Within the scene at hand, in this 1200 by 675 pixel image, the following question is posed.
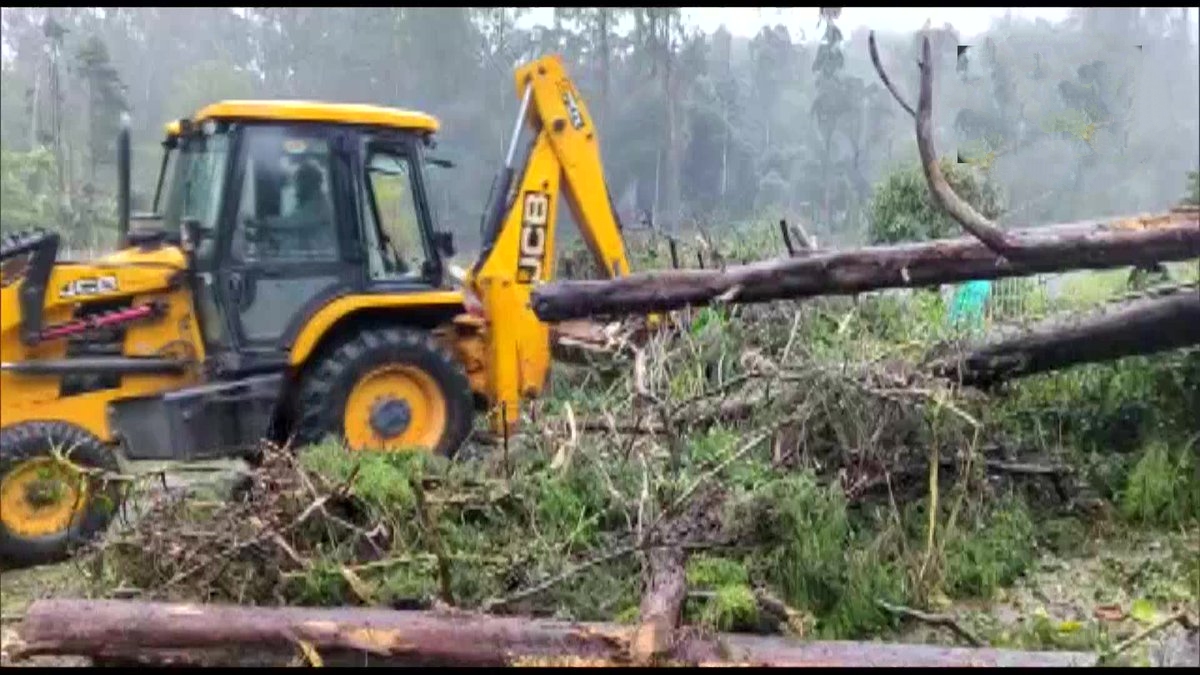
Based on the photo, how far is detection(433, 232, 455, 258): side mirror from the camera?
20.6 ft

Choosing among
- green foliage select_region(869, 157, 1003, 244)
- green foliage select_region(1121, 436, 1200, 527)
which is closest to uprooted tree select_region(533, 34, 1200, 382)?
green foliage select_region(1121, 436, 1200, 527)

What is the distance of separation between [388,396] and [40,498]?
1.59 meters

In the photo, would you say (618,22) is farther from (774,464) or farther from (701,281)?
(774,464)

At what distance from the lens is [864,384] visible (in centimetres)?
484

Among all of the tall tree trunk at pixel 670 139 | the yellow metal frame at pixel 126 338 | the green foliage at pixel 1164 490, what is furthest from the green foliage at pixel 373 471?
the tall tree trunk at pixel 670 139

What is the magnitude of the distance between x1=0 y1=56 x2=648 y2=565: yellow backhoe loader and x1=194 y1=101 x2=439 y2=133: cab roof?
0.03 ft

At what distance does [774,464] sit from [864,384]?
1.51 ft

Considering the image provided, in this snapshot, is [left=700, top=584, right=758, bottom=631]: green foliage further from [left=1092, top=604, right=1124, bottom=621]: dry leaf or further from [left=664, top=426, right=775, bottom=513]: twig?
[left=1092, top=604, right=1124, bottom=621]: dry leaf

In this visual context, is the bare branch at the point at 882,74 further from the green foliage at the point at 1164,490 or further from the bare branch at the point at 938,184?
the green foliage at the point at 1164,490

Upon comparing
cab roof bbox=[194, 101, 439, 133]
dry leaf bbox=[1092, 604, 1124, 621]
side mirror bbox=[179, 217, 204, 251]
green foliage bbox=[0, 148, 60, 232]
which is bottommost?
dry leaf bbox=[1092, 604, 1124, 621]

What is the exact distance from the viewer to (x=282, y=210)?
5668mm

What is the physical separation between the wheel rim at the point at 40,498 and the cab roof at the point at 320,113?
168 cm

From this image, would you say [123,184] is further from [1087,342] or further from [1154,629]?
[1154,629]

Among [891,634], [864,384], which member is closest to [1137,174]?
[864,384]
